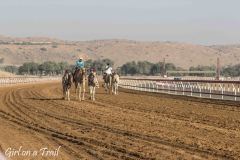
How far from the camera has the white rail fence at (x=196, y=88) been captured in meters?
35.5

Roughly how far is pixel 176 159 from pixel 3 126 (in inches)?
321

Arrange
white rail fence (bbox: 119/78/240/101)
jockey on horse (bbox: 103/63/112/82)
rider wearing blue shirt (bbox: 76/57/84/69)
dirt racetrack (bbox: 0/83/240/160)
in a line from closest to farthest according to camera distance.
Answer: dirt racetrack (bbox: 0/83/240/160), rider wearing blue shirt (bbox: 76/57/84/69), white rail fence (bbox: 119/78/240/101), jockey on horse (bbox: 103/63/112/82)

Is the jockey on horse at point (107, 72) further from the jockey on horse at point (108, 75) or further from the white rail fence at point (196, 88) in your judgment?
the white rail fence at point (196, 88)

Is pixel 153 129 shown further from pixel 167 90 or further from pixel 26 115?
pixel 167 90

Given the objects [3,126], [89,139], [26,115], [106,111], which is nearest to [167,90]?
[106,111]

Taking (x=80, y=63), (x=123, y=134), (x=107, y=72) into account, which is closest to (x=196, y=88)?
(x=107, y=72)

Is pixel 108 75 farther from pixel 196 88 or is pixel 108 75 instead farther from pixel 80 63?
pixel 80 63

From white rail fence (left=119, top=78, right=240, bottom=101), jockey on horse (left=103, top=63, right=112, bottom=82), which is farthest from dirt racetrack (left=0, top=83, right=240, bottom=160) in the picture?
jockey on horse (left=103, top=63, right=112, bottom=82)

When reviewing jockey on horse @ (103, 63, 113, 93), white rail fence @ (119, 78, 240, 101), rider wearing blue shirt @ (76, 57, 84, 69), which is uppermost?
rider wearing blue shirt @ (76, 57, 84, 69)

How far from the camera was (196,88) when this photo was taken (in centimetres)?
4128

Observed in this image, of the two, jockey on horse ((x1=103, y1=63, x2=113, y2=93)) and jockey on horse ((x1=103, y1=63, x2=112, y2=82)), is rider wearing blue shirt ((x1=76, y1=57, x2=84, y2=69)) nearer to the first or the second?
jockey on horse ((x1=103, y1=63, x2=112, y2=82))

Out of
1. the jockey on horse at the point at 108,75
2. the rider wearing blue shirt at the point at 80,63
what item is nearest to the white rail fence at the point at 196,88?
the jockey on horse at the point at 108,75

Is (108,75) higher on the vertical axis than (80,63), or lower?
lower

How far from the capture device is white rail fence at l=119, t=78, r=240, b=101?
116 ft
